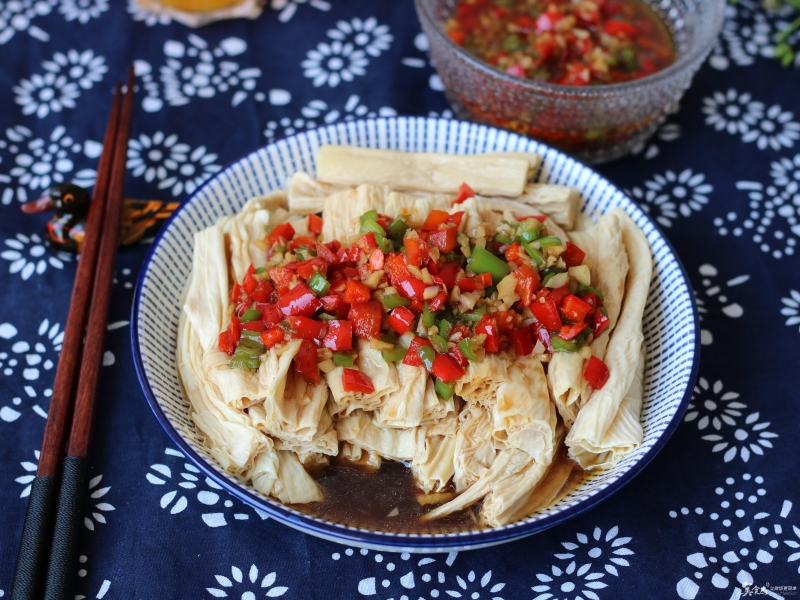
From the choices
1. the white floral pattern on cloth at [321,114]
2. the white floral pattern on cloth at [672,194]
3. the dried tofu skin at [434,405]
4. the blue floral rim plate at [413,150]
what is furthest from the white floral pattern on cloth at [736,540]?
the white floral pattern on cloth at [321,114]

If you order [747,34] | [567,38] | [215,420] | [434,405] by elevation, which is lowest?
[215,420]

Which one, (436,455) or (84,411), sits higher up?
(436,455)

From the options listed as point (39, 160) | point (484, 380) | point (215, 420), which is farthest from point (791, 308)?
point (39, 160)

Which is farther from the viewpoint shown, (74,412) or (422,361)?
(74,412)

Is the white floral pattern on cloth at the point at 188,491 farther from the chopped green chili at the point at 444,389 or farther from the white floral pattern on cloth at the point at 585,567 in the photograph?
the white floral pattern on cloth at the point at 585,567

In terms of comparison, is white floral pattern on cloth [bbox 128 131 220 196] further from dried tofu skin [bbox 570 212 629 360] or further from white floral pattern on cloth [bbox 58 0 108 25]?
dried tofu skin [bbox 570 212 629 360]

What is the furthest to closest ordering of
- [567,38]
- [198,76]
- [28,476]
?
1. [198,76]
2. [567,38]
3. [28,476]

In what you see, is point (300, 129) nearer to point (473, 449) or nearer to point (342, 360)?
point (342, 360)
